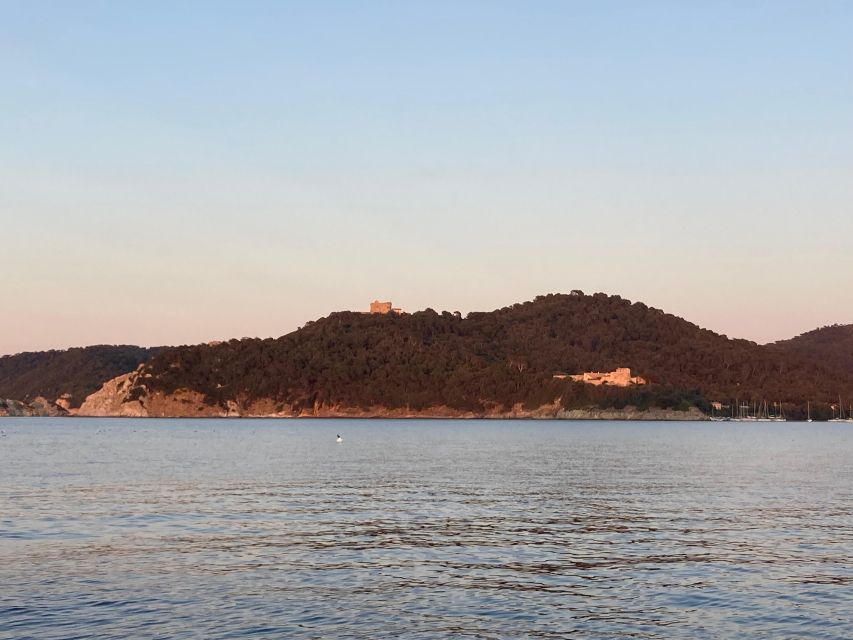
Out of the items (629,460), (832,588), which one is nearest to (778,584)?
(832,588)

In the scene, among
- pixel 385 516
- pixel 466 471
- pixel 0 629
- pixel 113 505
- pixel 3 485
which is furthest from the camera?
pixel 466 471

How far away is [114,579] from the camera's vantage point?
3647cm

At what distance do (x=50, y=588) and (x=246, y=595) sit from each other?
6.86 m

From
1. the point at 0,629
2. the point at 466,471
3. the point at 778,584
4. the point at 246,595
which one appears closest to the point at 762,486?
the point at 466,471

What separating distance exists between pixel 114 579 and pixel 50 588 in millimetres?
2482

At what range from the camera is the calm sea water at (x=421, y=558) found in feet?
100.0

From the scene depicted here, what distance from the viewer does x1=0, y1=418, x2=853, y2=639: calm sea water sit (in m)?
30.5

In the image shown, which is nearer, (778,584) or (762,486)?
(778,584)

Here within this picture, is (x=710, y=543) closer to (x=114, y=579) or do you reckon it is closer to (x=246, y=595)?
(x=246, y=595)

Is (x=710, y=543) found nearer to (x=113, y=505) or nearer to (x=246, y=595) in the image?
(x=246, y=595)

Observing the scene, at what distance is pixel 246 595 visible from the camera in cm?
3400

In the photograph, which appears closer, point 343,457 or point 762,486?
point 762,486

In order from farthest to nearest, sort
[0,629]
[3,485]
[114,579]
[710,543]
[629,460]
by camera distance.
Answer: [629,460], [3,485], [710,543], [114,579], [0,629]

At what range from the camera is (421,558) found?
137 feet
